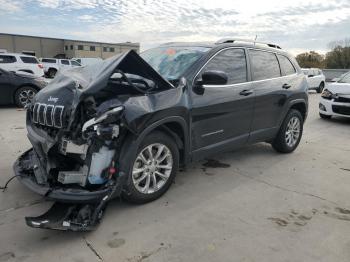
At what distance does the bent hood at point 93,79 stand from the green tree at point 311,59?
46.6 m

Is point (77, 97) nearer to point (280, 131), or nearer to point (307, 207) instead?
point (307, 207)

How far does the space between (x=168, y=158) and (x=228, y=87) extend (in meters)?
1.35

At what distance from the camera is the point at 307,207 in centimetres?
401

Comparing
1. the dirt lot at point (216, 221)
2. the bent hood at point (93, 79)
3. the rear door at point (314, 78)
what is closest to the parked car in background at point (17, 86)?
the dirt lot at point (216, 221)

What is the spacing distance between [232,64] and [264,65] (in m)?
0.81

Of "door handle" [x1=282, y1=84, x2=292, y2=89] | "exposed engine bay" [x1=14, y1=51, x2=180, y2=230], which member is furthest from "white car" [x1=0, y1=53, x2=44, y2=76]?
"exposed engine bay" [x1=14, y1=51, x2=180, y2=230]

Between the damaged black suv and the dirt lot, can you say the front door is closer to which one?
the dirt lot

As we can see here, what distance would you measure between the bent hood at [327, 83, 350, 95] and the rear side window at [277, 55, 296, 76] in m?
4.11

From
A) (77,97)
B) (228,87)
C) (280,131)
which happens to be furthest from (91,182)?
(280,131)

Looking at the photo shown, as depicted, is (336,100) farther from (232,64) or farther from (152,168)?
(152,168)

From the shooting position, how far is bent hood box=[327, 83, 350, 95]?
9361mm

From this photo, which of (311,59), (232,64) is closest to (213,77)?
(232,64)

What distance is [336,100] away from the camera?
31.7 ft

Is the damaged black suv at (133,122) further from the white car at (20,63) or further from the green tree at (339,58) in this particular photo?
the green tree at (339,58)
